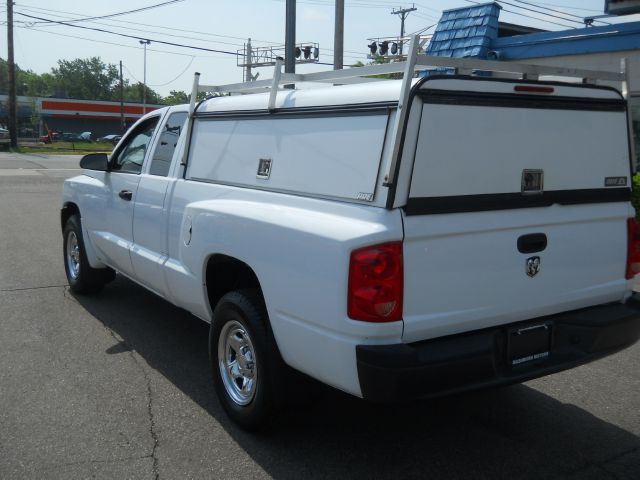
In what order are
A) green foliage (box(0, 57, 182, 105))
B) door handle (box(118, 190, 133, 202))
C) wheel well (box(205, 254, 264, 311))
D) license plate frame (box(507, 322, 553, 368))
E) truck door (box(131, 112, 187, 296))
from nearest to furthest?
1. license plate frame (box(507, 322, 553, 368))
2. wheel well (box(205, 254, 264, 311))
3. truck door (box(131, 112, 187, 296))
4. door handle (box(118, 190, 133, 202))
5. green foliage (box(0, 57, 182, 105))

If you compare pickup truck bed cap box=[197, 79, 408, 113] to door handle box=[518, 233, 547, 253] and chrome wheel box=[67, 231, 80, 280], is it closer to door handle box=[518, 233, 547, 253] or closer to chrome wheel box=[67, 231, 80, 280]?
door handle box=[518, 233, 547, 253]

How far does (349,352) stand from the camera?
10.1 feet

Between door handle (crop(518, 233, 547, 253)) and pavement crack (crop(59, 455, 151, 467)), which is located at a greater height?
door handle (crop(518, 233, 547, 253))

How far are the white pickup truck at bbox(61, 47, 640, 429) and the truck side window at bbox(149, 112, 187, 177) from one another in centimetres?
70

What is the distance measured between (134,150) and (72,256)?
1.88 metres

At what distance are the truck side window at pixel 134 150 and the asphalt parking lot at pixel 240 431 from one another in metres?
1.44

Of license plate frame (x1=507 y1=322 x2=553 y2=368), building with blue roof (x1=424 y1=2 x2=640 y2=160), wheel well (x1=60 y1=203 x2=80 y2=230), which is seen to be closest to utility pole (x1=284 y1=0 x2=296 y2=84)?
building with blue roof (x1=424 y1=2 x2=640 y2=160)

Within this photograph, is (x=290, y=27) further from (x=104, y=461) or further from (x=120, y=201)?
(x=104, y=461)

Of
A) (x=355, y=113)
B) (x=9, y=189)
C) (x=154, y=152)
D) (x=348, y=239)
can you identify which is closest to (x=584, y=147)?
(x=355, y=113)

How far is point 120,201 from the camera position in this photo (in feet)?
18.6

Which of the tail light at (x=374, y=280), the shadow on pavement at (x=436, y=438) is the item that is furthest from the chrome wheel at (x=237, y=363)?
the tail light at (x=374, y=280)

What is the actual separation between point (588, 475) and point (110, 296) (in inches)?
198

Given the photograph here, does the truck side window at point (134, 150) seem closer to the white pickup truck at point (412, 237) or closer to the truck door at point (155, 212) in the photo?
the truck door at point (155, 212)

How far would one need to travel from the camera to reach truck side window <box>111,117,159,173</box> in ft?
18.4
